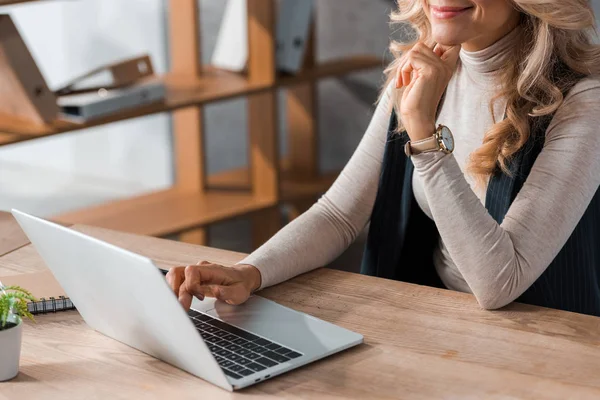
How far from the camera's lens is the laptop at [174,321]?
1.14m

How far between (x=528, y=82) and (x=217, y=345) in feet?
2.33

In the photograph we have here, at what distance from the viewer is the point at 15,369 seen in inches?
48.3

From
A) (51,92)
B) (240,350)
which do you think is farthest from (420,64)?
(51,92)

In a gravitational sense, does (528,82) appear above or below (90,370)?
above

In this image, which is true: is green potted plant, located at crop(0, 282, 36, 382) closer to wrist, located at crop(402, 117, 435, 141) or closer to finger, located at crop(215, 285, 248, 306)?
finger, located at crop(215, 285, 248, 306)

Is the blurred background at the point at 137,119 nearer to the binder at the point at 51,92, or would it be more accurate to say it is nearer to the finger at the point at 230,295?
the binder at the point at 51,92

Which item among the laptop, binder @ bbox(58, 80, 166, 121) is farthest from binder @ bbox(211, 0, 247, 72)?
the laptop

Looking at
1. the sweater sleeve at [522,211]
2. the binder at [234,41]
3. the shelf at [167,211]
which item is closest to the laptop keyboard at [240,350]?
the sweater sleeve at [522,211]

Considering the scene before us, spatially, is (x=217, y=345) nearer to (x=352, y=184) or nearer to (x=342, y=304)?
(x=342, y=304)

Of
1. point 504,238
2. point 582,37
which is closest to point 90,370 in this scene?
point 504,238

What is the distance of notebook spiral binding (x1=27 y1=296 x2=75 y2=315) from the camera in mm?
1441

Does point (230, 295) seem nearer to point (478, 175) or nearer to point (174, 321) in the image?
point (174, 321)

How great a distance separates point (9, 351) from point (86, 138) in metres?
3.59

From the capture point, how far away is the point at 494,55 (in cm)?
170
